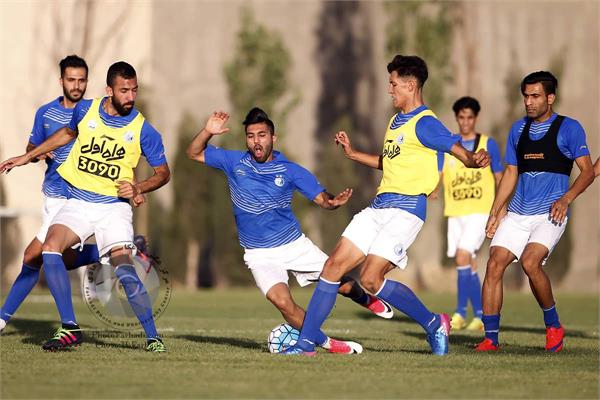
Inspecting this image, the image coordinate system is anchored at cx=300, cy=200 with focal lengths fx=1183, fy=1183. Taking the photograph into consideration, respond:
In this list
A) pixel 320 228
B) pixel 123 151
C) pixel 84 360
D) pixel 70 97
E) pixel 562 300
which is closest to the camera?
pixel 84 360

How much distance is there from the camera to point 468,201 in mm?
14727

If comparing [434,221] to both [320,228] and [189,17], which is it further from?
[189,17]

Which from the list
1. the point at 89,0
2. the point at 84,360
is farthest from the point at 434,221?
the point at 84,360

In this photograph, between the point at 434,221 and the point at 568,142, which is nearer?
the point at 568,142

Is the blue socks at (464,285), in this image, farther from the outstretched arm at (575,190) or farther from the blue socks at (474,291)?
the outstretched arm at (575,190)

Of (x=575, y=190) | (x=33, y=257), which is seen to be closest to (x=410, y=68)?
(x=575, y=190)

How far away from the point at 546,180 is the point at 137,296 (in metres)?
3.77

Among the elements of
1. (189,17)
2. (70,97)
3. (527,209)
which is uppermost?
(189,17)

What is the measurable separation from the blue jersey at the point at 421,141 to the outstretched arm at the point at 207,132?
1.46 meters

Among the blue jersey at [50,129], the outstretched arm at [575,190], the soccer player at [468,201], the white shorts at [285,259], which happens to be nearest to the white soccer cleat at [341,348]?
the white shorts at [285,259]

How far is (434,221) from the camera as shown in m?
27.5

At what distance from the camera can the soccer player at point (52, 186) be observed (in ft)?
36.2

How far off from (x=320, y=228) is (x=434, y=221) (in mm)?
3218

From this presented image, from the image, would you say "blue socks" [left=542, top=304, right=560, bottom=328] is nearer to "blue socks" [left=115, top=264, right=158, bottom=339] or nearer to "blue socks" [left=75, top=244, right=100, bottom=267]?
"blue socks" [left=115, top=264, right=158, bottom=339]
